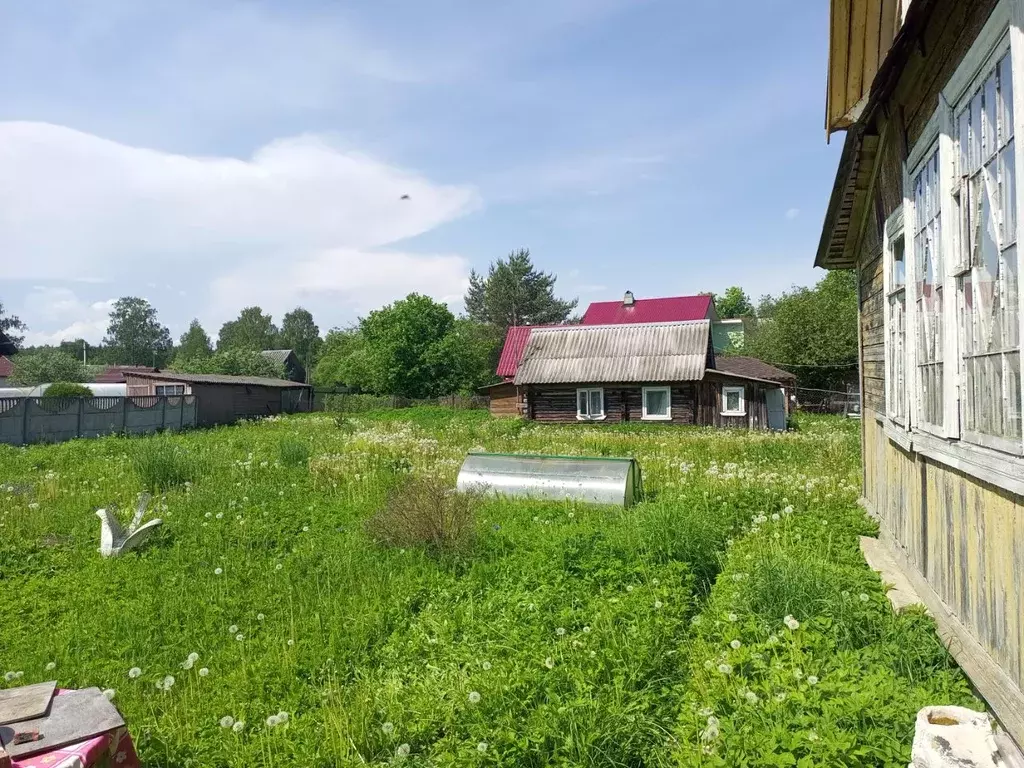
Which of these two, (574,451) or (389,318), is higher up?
(389,318)

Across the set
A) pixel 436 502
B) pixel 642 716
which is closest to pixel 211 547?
pixel 436 502

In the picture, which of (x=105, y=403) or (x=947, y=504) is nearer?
(x=947, y=504)

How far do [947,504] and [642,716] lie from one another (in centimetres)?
234

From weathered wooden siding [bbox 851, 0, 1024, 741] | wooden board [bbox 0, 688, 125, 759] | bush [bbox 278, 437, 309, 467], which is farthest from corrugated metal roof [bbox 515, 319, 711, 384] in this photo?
wooden board [bbox 0, 688, 125, 759]

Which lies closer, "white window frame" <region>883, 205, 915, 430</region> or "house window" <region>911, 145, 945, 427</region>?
"house window" <region>911, 145, 945, 427</region>

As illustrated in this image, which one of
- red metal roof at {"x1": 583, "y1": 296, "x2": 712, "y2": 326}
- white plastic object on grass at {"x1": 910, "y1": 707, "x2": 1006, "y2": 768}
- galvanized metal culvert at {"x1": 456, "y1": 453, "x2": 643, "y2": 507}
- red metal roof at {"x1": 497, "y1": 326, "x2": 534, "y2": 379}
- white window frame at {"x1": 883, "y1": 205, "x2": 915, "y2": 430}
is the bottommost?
white plastic object on grass at {"x1": 910, "y1": 707, "x2": 1006, "y2": 768}

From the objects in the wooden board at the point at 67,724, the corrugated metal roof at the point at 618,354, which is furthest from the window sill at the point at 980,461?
the corrugated metal roof at the point at 618,354

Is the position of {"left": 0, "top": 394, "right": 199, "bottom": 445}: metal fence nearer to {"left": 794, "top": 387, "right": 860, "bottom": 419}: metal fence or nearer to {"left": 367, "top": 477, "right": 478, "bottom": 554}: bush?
{"left": 367, "top": 477, "right": 478, "bottom": 554}: bush

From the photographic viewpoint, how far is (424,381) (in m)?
41.2

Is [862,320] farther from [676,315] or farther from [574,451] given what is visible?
[676,315]

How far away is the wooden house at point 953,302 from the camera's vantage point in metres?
3.07

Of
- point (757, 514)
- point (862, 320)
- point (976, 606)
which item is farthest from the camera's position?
point (862, 320)

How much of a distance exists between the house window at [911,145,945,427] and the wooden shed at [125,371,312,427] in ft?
90.3

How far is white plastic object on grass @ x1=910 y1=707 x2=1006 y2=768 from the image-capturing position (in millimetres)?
2514
